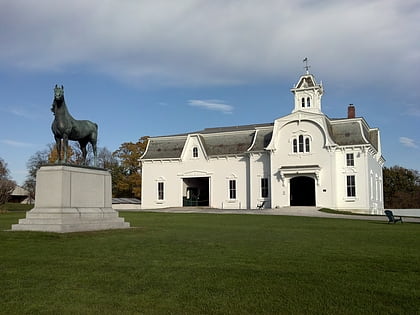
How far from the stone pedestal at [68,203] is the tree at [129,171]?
45.9 meters

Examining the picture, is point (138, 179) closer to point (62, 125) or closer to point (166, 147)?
point (166, 147)

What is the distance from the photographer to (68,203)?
659 inches

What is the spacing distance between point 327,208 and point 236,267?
33.0m

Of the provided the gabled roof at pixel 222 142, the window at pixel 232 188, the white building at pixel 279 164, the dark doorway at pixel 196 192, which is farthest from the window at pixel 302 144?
the dark doorway at pixel 196 192

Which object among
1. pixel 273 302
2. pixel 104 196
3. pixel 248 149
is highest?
pixel 248 149

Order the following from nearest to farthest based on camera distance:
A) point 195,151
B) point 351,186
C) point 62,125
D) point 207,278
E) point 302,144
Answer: point 207,278, point 62,125, point 351,186, point 302,144, point 195,151

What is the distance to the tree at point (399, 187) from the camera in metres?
64.1

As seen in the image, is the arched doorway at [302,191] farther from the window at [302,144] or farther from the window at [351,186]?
the window at [351,186]

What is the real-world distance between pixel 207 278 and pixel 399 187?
222 ft

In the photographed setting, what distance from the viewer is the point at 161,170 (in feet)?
168

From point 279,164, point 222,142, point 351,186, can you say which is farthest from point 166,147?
point 351,186

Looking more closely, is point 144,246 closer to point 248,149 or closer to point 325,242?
point 325,242

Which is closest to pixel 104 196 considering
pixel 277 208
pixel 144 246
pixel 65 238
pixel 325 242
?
pixel 65 238

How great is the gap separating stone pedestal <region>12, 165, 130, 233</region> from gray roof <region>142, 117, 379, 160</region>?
1120 inches
